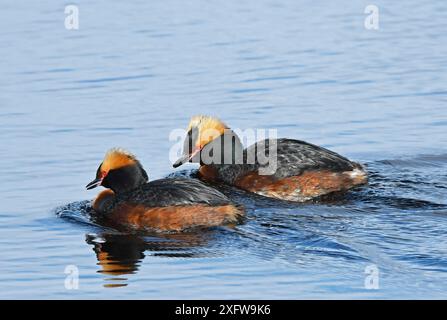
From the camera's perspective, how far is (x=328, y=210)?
43.6 ft

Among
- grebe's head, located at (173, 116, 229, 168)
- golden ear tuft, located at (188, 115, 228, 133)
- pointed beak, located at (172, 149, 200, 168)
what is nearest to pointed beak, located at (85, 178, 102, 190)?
pointed beak, located at (172, 149, 200, 168)

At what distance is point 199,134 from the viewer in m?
15.1

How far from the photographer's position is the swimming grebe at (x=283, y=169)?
14.1m

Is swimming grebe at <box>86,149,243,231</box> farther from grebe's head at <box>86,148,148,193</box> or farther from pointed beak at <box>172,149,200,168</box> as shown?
pointed beak at <box>172,149,200,168</box>

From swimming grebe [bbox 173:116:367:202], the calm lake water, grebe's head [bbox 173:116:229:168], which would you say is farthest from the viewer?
grebe's head [bbox 173:116:229:168]

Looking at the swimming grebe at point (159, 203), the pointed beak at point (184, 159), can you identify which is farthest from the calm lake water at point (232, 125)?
the pointed beak at point (184, 159)

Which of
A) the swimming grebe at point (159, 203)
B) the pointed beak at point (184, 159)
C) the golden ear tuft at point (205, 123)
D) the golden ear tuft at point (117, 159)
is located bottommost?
the swimming grebe at point (159, 203)

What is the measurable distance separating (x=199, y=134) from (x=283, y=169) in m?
1.43

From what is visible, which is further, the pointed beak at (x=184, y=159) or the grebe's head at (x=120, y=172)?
the pointed beak at (x=184, y=159)

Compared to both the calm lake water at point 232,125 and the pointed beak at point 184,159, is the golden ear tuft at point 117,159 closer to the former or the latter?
the calm lake water at point 232,125

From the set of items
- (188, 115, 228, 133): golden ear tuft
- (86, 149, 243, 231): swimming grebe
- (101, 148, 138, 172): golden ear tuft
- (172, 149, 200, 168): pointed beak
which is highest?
(188, 115, 228, 133): golden ear tuft

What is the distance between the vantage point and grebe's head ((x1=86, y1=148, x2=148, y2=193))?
13.5m

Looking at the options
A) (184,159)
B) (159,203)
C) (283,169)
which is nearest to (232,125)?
(184,159)

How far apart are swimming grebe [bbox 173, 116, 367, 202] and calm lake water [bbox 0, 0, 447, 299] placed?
0.94ft
